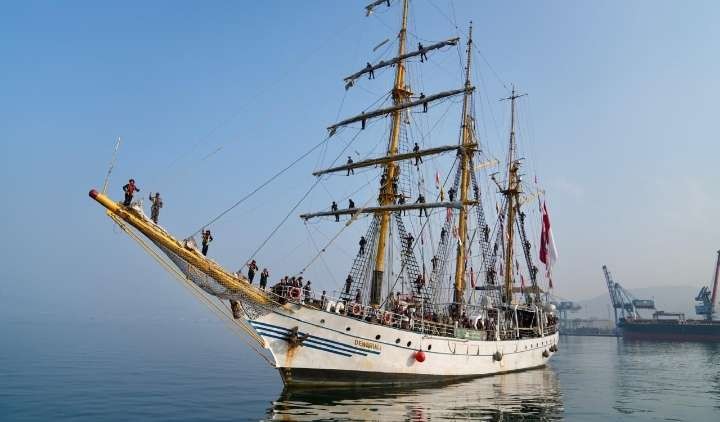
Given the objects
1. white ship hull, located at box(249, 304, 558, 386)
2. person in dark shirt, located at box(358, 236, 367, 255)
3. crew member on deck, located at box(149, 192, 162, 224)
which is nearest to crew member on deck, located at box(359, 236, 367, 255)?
person in dark shirt, located at box(358, 236, 367, 255)

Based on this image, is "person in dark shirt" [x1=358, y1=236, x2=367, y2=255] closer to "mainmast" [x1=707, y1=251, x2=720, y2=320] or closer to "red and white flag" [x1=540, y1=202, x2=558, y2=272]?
"red and white flag" [x1=540, y1=202, x2=558, y2=272]

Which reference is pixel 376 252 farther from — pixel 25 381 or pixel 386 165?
pixel 25 381

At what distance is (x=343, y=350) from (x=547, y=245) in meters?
25.5

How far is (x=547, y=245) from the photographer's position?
41.4m

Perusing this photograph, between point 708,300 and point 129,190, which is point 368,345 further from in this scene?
point 708,300

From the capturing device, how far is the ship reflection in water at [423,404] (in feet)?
55.7

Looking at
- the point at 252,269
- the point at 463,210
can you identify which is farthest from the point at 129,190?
the point at 463,210

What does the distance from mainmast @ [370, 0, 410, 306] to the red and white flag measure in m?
16.9

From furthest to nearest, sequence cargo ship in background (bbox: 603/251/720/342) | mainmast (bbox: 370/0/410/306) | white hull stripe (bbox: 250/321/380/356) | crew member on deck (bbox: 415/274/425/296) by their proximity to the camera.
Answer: cargo ship in background (bbox: 603/251/720/342) < crew member on deck (bbox: 415/274/425/296) < mainmast (bbox: 370/0/410/306) < white hull stripe (bbox: 250/321/380/356)

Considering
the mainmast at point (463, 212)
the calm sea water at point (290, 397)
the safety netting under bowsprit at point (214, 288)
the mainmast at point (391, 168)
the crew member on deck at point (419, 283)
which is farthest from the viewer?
the mainmast at point (463, 212)

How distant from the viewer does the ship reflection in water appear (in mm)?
16984

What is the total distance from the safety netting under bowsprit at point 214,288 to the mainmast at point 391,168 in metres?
8.31

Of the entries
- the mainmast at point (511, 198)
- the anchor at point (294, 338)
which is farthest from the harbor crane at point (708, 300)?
the anchor at point (294, 338)

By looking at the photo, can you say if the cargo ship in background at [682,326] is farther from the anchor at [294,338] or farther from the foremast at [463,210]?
the anchor at [294,338]
